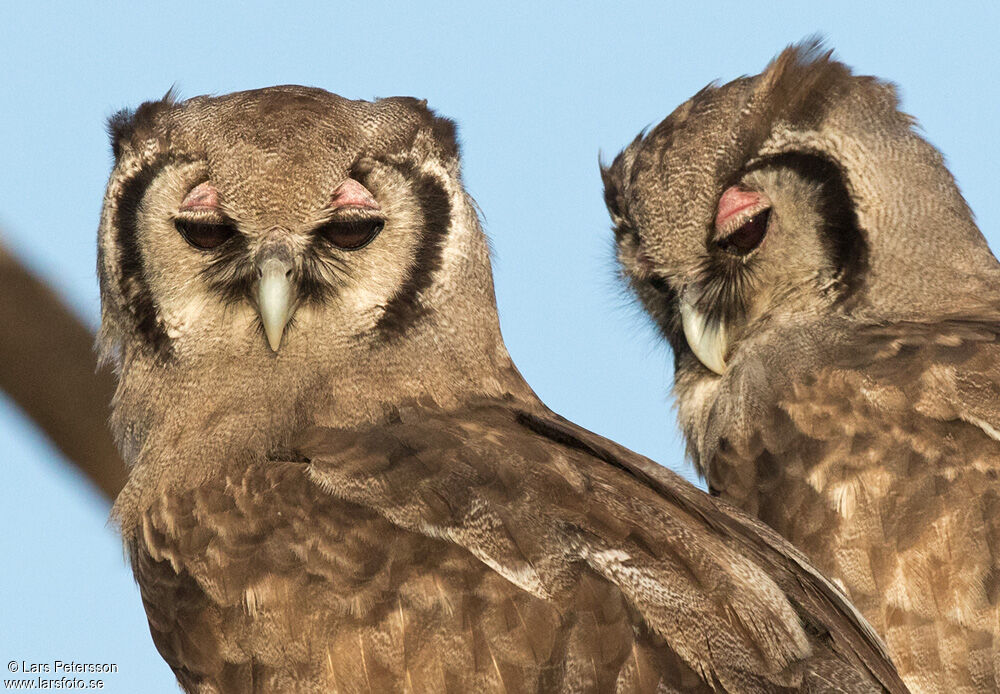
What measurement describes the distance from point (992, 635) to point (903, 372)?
99 centimetres

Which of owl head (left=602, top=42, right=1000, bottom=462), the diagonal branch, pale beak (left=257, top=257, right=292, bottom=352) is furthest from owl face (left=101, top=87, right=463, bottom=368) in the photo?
owl head (left=602, top=42, right=1000, bottom=462)

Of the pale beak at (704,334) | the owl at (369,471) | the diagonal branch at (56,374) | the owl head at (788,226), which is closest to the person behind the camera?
the owl at (369,471)

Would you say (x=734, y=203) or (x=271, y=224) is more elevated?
(x=734, y=203)

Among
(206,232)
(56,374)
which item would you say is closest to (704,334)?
(206,232)

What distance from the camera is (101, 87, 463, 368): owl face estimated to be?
517 cm

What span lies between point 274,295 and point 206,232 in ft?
1.04

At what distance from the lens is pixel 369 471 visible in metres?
4.84

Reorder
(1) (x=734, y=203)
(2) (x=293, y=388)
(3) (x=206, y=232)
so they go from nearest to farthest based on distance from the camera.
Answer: (3) (x=206, y=232) < (2) (x=293, y=388) < (1) (x=734, y=203)

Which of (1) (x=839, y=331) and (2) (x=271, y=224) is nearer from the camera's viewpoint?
(2) (x=271, y=224)

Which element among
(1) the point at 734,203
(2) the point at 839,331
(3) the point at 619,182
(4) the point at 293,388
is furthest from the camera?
(3) the point at 619,182

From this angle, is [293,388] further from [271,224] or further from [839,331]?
[839,331]

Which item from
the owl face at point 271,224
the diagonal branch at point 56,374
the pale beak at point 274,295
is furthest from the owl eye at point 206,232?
the diagonal branch at point 56,374

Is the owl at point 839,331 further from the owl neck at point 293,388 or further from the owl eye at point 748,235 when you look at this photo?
the owl neck at point 293,388

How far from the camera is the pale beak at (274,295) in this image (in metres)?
5.11
